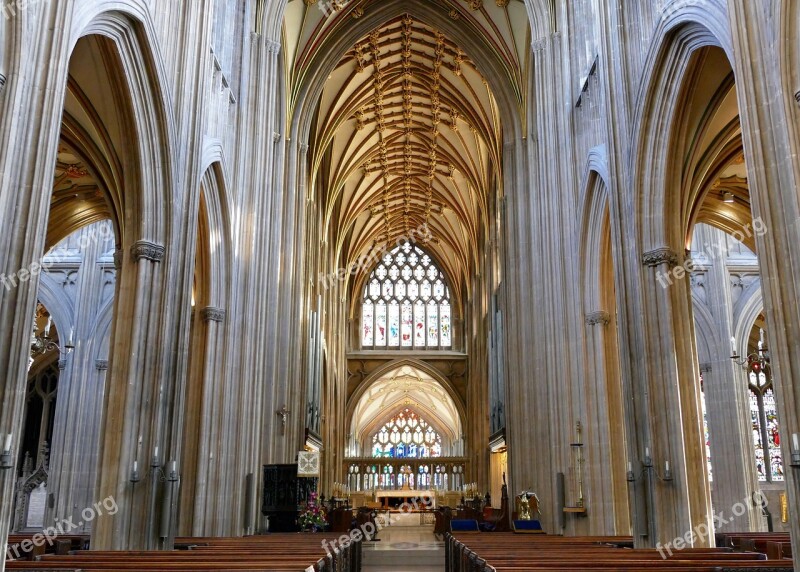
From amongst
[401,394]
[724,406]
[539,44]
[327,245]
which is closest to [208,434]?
[539,44]

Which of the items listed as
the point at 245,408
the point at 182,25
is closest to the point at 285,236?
the point at 245,408

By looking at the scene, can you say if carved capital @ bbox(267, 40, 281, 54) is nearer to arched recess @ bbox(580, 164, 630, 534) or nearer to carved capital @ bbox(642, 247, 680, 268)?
arched recess @ bbox(580, 164, 630, 534)

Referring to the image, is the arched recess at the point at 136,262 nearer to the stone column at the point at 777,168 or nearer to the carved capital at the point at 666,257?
the carved capital at the point at 666,257

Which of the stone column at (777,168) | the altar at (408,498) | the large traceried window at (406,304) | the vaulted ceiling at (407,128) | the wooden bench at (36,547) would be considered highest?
the vaulted ceiling at (407,128)

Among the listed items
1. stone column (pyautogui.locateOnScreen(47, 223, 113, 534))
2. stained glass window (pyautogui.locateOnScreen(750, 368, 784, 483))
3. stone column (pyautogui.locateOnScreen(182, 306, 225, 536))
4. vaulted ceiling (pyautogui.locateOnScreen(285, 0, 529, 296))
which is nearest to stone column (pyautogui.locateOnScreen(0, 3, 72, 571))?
stone column (pyautogui.locateOnScreen(182, 306, 225, 536))

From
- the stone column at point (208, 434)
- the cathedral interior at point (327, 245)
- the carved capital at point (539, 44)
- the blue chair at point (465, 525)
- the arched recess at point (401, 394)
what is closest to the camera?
the cathedral interior at point (327, 245)

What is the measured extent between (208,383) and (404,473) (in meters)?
26.7

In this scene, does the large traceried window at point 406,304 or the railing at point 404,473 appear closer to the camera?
the railing at point 404,473

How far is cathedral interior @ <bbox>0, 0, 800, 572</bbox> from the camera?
706cm

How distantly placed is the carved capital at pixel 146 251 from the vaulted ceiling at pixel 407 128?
37.4ft

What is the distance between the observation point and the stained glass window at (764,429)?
70.8ft

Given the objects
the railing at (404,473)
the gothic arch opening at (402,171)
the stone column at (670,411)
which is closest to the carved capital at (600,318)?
the stone column at (670,411)

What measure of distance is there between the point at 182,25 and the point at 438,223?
27585mm

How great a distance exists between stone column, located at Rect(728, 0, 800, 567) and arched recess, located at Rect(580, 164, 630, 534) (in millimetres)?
6398
